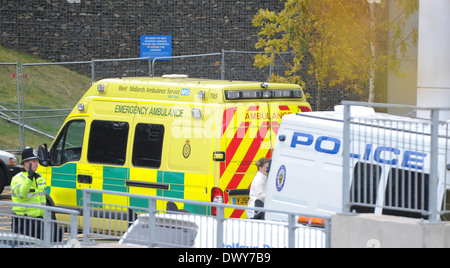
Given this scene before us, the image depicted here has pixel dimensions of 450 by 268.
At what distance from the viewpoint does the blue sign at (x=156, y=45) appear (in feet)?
93.1

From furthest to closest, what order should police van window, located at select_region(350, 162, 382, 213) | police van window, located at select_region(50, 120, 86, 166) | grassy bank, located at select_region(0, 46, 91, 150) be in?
grassy bank, located at select_region(0, 46, 91, 150) → police van window, located at select_region(50, 120, 86, 166) → police van window, located at select_region(350, 162, 382, 213)

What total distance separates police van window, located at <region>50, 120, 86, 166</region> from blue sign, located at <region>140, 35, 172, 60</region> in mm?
15981

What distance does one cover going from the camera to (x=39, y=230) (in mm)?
9602

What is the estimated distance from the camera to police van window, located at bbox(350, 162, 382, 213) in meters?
7.77

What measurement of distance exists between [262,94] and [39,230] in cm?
352

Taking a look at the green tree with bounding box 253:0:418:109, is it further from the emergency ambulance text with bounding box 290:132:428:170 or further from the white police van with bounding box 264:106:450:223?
the emergency ambulance text with bounding box 290:132:428:170

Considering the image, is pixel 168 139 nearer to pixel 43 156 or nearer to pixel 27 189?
pixel 27 189

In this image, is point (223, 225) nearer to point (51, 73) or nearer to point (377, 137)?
point (377, 137)

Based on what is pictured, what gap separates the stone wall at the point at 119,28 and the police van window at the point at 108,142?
15962mm

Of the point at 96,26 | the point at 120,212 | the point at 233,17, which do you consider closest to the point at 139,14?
the point at 96,26

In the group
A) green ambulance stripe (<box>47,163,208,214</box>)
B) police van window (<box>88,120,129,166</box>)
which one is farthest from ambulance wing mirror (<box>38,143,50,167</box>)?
police van window (<box>88,120,129,166</box>)

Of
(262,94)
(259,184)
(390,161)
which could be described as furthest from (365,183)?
(262,94)
